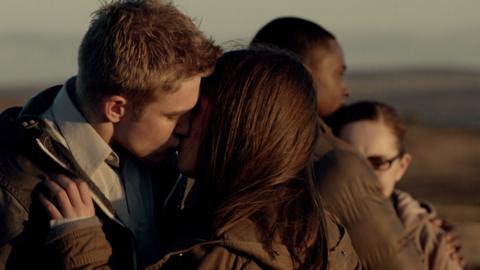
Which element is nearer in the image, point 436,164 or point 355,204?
point 355,204

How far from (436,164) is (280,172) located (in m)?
19.0

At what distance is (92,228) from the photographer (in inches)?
189

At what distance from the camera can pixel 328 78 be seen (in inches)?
260

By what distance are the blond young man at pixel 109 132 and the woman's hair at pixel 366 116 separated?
2178 millimetres

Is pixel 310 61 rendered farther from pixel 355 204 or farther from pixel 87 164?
pixel 87 164

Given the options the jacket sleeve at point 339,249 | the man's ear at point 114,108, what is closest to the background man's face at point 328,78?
the jacket sleeve at point 339,249

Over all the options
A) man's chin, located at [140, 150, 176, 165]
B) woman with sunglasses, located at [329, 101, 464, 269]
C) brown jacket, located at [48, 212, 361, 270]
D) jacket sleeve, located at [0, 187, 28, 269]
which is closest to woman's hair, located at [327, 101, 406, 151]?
woman with sunglasses, located at [329, 101, 464, 269]

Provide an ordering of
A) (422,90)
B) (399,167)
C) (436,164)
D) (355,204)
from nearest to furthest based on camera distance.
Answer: (355,204) < (399,167) < (436,164) < (422,90)

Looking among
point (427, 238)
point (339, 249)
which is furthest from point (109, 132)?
point (427, 238)

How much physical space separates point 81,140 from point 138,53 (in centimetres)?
41

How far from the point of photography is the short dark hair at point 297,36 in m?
6.68

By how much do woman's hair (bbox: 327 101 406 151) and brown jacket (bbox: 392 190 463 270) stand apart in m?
0.50

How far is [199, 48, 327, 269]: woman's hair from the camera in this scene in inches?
189

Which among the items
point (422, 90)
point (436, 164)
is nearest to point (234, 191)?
point (436, 164)
